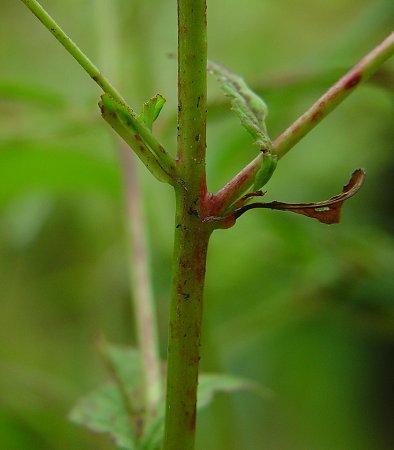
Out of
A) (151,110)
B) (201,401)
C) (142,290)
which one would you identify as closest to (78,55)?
(151,110)

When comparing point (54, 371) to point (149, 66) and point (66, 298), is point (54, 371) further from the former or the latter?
point (149, 66)

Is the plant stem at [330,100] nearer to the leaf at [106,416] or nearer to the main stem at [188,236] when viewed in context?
the main stem at [188,236]

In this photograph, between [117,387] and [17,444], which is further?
[17,444]

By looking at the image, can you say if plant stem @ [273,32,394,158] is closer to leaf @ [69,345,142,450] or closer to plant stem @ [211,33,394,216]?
plant stem @ [211,33,394,216]

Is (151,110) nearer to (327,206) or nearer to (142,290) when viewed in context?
(327,206)

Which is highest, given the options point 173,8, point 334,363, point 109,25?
point 109,25

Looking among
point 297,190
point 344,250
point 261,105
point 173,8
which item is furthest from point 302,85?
point 173,8
